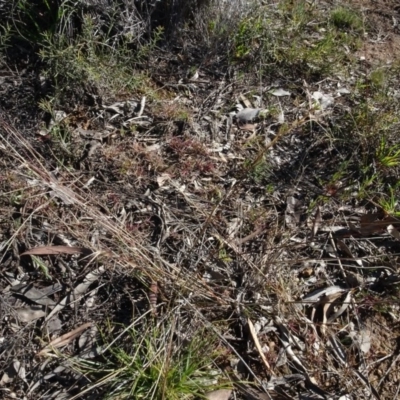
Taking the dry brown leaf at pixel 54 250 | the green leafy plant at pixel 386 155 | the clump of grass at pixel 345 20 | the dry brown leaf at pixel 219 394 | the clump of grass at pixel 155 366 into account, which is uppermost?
the clump of grass at pixel 345 20

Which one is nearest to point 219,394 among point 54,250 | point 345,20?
point 54,250

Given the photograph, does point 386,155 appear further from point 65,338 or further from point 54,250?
point 65,338

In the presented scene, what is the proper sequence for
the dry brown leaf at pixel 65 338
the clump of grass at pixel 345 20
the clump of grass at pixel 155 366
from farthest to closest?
the clump of grass at pixel 345 20 < the dry brown leaf at pixel 65 338 < the clump of grass at pixel 155 366

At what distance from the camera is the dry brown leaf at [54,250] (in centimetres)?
251

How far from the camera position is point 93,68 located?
307 cm

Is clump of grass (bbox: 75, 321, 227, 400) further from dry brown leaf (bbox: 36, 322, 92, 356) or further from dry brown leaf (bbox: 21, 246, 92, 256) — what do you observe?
dry brown leaf (bbox: 21, 246, 92, 256)

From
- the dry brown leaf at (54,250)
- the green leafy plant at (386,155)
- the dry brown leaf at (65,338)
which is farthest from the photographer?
the green leafy plant at (386,155)

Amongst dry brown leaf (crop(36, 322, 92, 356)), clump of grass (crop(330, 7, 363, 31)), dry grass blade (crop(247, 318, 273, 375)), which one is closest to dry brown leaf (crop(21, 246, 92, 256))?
dry brown leaf (crop(36, 322, 92, 356))

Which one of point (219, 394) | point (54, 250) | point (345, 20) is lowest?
point (219, 394)

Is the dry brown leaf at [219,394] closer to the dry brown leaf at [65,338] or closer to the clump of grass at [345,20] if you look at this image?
the dry brown leaf at [65,338]

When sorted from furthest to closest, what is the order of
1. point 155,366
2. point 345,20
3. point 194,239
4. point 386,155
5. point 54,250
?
point 345,20
point 386,155
point 194,239
point 54,250
point 155,366

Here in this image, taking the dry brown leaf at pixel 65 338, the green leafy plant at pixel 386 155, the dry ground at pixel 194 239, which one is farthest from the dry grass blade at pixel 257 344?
the green leafy plant at pixel 386 155

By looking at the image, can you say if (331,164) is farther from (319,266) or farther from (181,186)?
(181,186)

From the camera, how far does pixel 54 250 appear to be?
99.3 inches
